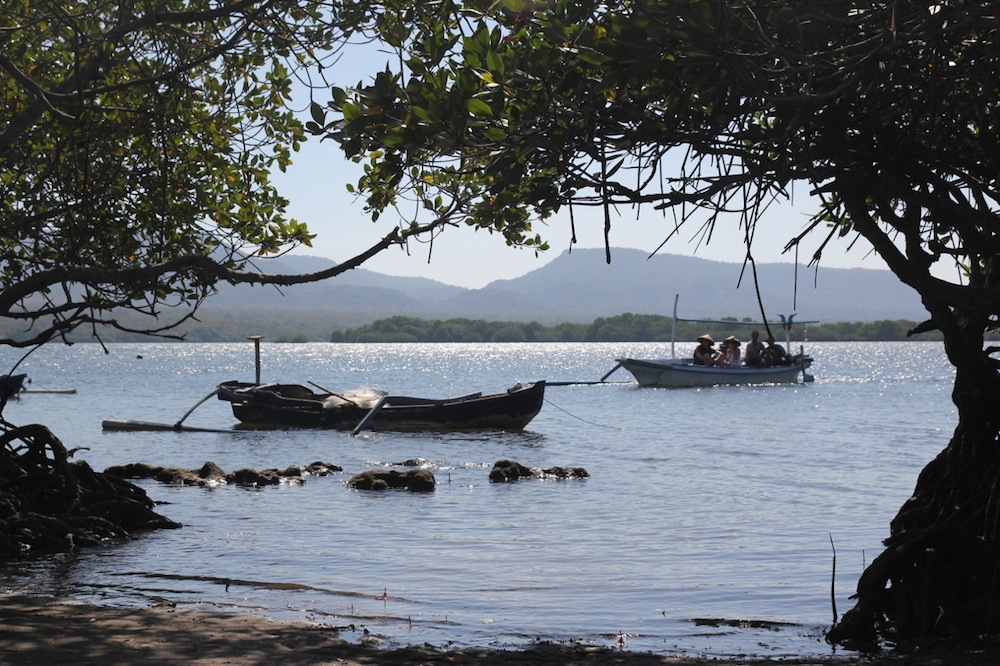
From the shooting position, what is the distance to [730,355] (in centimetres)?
5825

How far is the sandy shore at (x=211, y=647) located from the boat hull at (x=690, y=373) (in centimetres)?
4963

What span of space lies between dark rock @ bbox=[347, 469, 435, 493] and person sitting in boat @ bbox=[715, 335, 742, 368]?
38.4 metres

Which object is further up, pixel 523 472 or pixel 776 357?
pixel 776 357

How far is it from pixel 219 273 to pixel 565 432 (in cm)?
2966

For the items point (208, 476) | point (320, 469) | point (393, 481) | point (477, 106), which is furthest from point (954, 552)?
point (320, 469)

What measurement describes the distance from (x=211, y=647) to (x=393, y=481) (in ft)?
45.3

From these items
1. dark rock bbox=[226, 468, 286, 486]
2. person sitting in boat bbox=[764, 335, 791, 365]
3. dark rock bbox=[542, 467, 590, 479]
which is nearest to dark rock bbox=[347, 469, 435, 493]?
dark rock bbox=[226, 468, 286, 486]

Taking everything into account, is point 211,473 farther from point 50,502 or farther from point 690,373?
point 690,373

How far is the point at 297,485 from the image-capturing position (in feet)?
73.1

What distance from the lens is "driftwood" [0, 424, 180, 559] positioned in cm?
1175

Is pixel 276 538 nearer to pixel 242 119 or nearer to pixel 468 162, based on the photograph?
pixel 242 119

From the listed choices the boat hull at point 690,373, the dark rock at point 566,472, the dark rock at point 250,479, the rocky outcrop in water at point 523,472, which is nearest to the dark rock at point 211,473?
the dark rock at point 250,479

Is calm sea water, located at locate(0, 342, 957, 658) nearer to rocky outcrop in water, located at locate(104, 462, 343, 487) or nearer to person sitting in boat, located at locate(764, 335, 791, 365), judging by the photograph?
rocky outcrop in water, located at locate(104, 462, 343, 487)

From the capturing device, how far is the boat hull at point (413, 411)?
34812 millimetres
